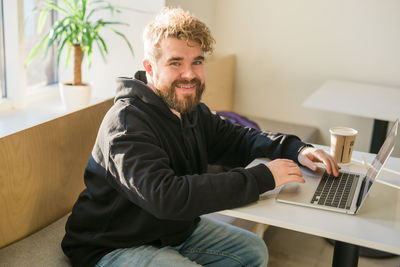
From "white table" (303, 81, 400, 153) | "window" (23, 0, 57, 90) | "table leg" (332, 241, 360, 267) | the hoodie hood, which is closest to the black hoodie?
the hoodie hood

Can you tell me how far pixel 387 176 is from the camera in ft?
5.95

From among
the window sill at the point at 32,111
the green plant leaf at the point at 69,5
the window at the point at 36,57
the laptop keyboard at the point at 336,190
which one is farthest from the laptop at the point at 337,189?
the window at the point at 36,57

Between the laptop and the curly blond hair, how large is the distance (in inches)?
21.6

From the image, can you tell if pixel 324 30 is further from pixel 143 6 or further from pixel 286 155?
pixel 286 155

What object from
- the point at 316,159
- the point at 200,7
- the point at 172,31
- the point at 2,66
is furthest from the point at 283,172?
the point at 200,7

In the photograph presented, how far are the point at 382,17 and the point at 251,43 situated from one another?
0.87 m

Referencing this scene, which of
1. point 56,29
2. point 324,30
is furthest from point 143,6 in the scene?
point 324,30

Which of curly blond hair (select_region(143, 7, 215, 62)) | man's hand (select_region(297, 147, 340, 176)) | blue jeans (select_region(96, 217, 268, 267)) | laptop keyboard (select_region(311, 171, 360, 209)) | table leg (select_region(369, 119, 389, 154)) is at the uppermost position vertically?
curly blond hair (select_region(143, 7, 215, 62))

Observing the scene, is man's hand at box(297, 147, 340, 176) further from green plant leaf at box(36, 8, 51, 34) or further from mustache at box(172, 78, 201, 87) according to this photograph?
green plant leaf at box(36, 8, 51, 34)

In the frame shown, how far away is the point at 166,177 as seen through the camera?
1452 mm

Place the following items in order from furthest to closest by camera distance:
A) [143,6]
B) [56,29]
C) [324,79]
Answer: [324,79] < [143,6] < [56,29]

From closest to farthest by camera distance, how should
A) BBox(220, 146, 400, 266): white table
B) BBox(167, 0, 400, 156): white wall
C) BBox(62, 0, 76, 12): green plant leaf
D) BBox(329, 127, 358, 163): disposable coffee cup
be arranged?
BBox(220, 146, 400, 266): white table < BBox(329, 127, 358, 163): disposable coffee cup < BBox(62, 0, 76, 12): green plant leaf < BBox(167, 0, 400, 156): white wall

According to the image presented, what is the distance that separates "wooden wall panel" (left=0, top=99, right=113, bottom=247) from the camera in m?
1.77

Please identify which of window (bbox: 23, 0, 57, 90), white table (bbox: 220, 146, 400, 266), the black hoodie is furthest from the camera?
window (bbox: 23, 0, 57, 90)
